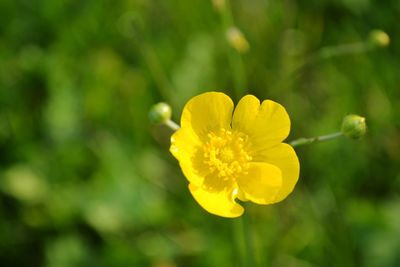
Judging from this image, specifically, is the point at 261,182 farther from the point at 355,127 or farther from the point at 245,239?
the point at 355,127

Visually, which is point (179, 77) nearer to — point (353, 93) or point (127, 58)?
point (127, 58)

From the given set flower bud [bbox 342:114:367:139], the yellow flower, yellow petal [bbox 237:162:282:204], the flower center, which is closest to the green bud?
the yellow flower

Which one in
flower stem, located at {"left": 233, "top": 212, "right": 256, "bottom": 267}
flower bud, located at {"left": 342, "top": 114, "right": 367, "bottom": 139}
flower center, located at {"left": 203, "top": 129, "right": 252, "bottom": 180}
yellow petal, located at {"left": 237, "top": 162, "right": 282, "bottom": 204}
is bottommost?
flower stem, located at {"left": 233, "top": 212, "right": 256, "bottom": 267}

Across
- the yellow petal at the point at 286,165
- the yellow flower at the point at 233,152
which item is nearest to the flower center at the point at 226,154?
the yellow flower at the point at 233,152

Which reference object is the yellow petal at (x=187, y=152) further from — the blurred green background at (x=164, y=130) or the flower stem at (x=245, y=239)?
the blurred green background at (x=164, y=130)

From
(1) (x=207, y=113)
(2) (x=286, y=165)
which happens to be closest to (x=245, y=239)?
(2) (x=286, y=165)

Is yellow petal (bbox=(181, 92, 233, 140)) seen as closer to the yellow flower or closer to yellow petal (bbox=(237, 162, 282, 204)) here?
the yellow flower
